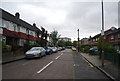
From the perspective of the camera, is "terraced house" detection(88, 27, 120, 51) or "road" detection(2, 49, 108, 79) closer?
"road" detection(2, 49, 108, 79)

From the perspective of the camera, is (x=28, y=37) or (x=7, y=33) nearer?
(x=7, y=33)

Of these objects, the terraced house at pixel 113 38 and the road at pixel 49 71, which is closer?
the road at pixel 49 71

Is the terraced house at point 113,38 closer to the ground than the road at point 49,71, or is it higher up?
higher up

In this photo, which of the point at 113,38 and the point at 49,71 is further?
the point at 113,38

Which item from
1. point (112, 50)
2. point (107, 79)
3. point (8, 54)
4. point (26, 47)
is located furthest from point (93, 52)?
point (107, 79)

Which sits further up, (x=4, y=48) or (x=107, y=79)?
(x=4, y=48)

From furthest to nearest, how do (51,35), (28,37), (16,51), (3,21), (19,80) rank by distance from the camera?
(51,35), (28,37), (3,21), (16,51), (19,80)

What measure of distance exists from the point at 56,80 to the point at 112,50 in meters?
11.2

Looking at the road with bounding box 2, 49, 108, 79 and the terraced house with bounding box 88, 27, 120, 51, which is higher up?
the terraced house with bounding box 88, 27, 120, 51

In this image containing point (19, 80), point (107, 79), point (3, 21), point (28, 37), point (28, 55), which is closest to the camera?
point (19, 80)

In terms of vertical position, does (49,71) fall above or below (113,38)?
below

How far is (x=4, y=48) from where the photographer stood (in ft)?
57.9

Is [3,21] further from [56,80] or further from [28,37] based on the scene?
[56,80]

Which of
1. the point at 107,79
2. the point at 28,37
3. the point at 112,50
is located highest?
the point at 28,37
